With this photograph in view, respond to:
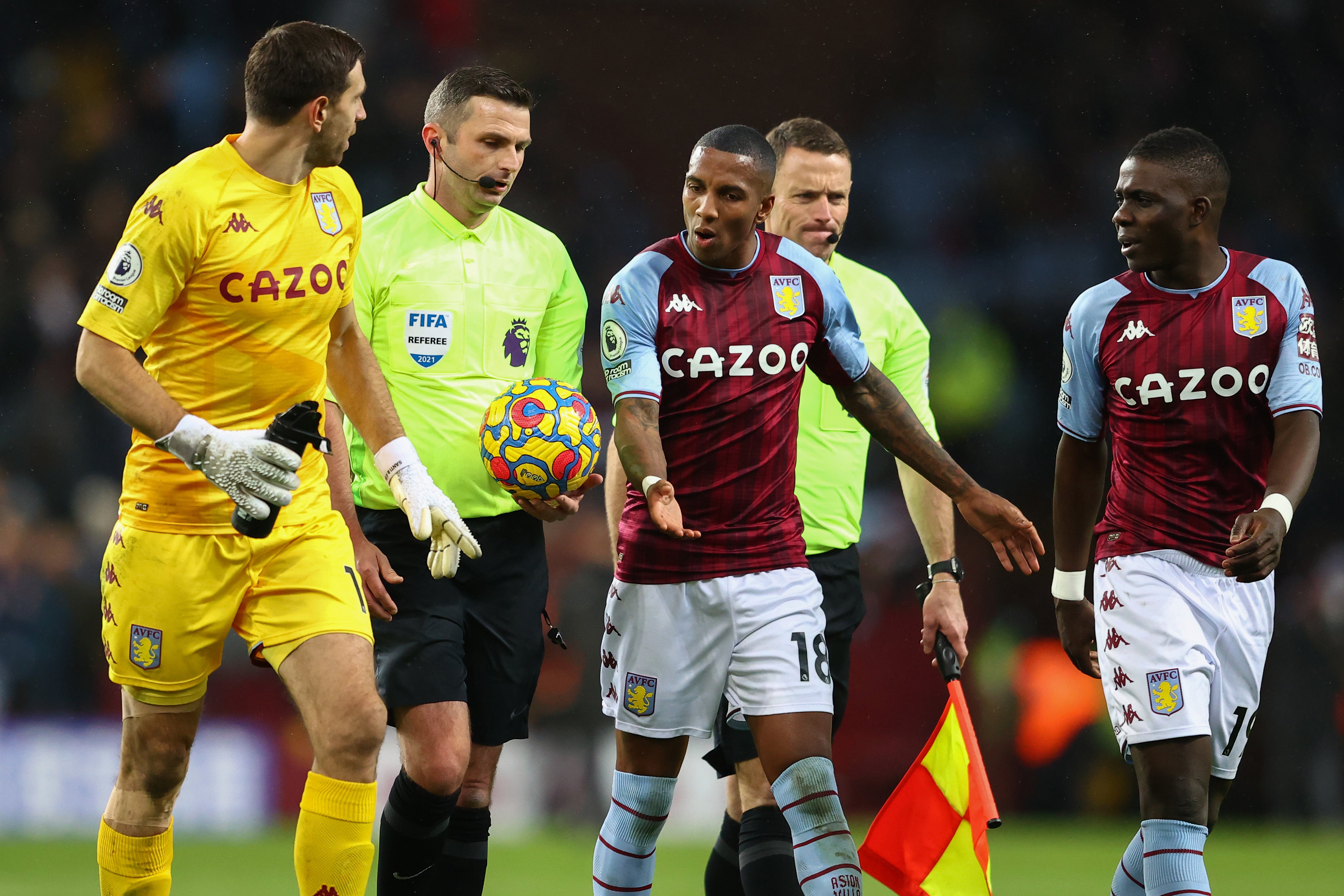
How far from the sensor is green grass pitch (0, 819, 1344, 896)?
27.0 feet

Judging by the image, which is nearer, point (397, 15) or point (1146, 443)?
point (1146, 443)

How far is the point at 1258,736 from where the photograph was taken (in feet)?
35.7

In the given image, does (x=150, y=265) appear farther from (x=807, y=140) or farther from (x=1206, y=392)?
(x=1206, y=392)

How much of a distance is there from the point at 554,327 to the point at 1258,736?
750 centimetres

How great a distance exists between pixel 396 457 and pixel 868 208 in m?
→ 9.66

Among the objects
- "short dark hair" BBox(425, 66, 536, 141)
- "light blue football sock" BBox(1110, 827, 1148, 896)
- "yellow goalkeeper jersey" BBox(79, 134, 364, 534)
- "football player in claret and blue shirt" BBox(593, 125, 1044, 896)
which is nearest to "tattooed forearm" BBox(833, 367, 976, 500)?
"football player in claret and blue shirt" BBox(593, 125, 1044, 896)

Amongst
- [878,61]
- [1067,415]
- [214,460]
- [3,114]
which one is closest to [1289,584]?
[878,61]

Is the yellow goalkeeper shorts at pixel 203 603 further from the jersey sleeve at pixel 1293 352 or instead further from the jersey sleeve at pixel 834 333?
the jersey sleeve at pixel 1293 352

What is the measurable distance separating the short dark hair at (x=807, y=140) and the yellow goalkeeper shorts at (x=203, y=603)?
Answer: 2.33 m

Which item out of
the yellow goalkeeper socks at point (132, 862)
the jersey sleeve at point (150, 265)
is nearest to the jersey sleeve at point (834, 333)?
the jersey sleeve at point (150, 265)

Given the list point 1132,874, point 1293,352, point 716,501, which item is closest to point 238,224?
point 716,501

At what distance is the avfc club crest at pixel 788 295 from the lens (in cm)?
471

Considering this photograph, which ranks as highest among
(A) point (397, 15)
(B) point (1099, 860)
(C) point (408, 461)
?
(A) point (397, 15)

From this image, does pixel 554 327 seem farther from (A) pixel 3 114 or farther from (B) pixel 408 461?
(A) pixel 3 114
